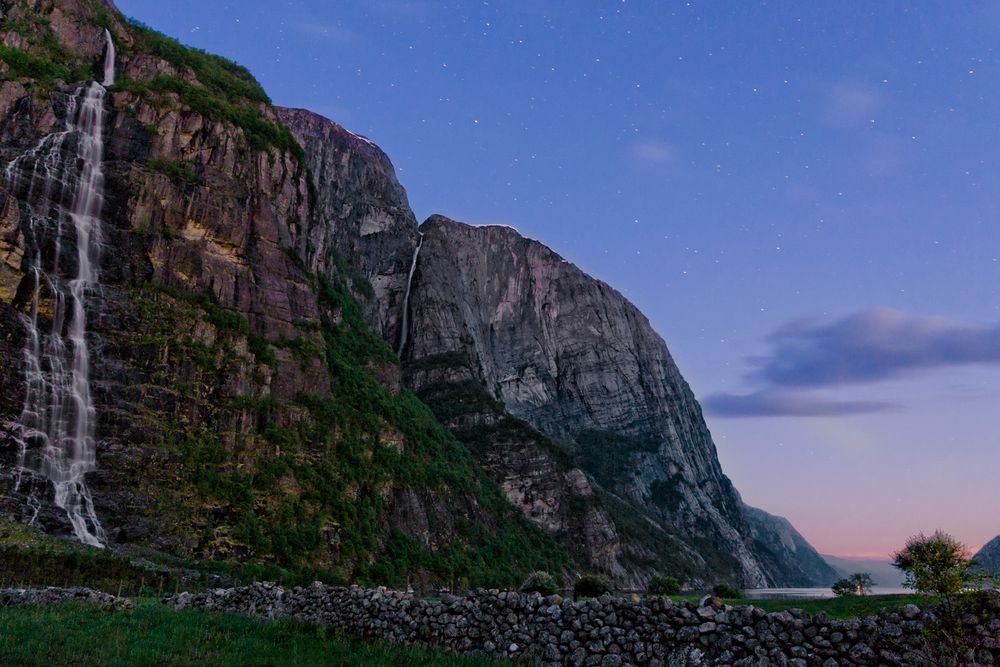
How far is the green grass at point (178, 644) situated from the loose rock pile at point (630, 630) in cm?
105

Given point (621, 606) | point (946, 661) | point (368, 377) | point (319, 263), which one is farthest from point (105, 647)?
point (319, 263)

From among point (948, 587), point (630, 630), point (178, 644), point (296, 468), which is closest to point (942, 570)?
point (948, 587)

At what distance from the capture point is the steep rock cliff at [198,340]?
56531 mm

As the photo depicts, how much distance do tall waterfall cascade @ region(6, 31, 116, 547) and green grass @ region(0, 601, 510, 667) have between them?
32414 mm

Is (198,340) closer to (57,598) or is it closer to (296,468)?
(296,468)

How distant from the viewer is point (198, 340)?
222 ft

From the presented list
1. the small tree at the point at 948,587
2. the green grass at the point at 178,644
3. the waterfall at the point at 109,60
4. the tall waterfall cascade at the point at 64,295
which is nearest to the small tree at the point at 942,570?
the small tree at the point at 948,587

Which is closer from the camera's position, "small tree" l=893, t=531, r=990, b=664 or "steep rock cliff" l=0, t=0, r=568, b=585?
"small tree" l=893, t=531, r=990, b=664

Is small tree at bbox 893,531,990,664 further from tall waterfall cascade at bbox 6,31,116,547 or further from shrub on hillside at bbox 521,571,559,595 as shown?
tall waterfall cascade at bbox 6,31,116,547

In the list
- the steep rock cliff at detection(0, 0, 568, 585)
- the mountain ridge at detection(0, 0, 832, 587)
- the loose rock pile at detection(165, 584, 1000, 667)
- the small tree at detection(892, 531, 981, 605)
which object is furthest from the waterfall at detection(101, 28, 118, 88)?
the small tree at detection(892, 531, 981, 605)

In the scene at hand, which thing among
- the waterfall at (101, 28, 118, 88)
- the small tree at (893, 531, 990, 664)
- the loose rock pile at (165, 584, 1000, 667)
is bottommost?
the loose rock pile at (165, 584, 1000, 667)

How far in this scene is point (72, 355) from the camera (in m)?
58.5

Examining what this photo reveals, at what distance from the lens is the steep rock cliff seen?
56.5m

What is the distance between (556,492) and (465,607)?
14163cm
